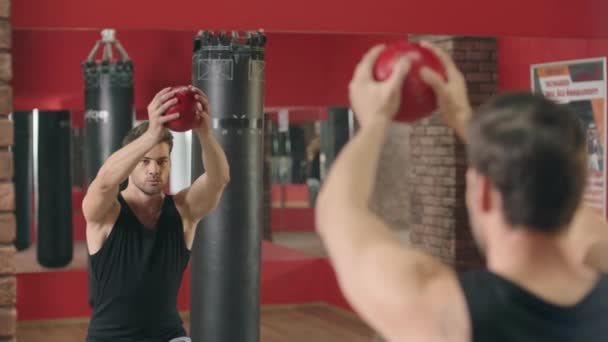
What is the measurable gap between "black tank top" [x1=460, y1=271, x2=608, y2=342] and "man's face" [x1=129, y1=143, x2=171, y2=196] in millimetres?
2221

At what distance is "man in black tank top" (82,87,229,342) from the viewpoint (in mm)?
2930

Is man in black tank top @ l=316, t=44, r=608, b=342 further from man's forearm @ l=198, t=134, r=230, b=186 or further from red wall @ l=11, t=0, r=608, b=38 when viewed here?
red wall @ l=11, t=0, r=608, b=38

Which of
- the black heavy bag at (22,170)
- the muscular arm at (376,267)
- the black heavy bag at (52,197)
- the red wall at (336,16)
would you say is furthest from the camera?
the black heavy bag at (22,170)

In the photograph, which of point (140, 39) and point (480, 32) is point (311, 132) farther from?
point (480, 32)

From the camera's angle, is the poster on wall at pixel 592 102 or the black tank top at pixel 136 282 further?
the poster on wall at pixel 592 102

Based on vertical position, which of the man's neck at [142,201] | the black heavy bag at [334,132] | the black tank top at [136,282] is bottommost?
the black tank top at [136,282]

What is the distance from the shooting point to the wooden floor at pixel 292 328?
265 inches

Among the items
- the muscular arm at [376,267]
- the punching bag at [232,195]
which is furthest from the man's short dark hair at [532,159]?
the punching bag at [232,195]

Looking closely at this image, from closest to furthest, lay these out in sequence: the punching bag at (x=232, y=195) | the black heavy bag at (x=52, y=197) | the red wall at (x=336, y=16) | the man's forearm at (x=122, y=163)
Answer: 1. the man's forearm at (x=122, y=163)
2. the red wall at (x=336, y=16)
3. the punching bag at (x=232, y=195)
4. the black heavy bag at (x=52, y=197)

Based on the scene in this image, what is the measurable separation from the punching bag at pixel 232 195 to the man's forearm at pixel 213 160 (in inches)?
54.5

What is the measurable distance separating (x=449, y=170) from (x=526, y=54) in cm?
87

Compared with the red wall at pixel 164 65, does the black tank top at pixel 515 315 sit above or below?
below

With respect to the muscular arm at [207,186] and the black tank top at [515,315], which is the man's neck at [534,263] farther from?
the muscular arm at [207,186]

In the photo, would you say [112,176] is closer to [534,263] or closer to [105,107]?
[534,263]
